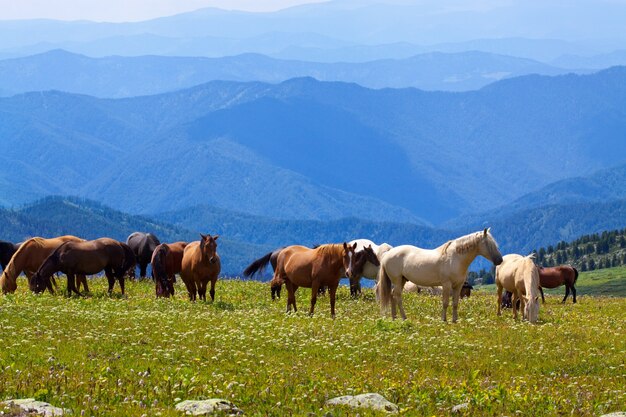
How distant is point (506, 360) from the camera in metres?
25.6

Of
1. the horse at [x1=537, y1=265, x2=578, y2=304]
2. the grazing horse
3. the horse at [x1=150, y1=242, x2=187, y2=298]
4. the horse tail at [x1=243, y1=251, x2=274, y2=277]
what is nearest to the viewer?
the horse at [x1=150, y1=242, x2=187, y2=298]

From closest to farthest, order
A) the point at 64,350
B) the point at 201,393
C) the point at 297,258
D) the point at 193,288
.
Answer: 1. the point at 201,393
2. the point at 64,350
3. the point at 297,258
4. the point at 193,288

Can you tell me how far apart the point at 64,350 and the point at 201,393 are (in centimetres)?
561

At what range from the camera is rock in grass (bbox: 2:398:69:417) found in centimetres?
1612

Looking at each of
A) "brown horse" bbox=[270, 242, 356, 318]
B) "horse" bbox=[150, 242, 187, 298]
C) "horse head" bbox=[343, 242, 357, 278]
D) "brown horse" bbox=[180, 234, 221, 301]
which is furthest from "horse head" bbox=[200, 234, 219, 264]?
"horse head" bbox=[343, 242, 357, 278]

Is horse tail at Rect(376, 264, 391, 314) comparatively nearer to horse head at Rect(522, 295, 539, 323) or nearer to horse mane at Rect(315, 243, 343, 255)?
horse mane at Rect(315, 243, 343, 255)

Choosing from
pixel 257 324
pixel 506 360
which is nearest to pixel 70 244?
pixel 257 324

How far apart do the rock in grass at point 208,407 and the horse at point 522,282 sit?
21799 mm

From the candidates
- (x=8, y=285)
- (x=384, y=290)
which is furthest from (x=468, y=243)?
(x=8, y=285)

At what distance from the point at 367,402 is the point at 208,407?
2.79 m

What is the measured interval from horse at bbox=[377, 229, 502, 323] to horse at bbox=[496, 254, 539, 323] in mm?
3503

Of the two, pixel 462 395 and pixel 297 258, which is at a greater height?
pixel 297 258

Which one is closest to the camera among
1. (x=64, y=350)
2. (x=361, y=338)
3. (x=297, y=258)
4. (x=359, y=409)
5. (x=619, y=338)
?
(x=359, y=409)

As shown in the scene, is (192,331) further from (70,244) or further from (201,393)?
(70,244)
